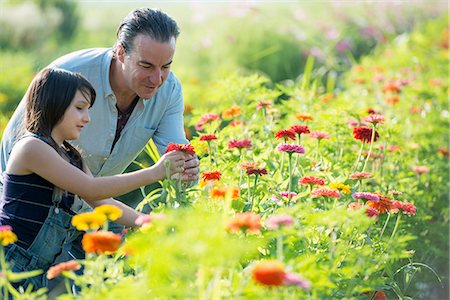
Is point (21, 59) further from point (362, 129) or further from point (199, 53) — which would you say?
point (362, 129)

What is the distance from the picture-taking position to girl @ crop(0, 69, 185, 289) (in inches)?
105

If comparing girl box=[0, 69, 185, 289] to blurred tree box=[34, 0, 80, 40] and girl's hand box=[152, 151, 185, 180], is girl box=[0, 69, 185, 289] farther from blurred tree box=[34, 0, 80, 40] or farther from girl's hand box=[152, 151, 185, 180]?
blurred tree box=[34, 0, 80, 40]

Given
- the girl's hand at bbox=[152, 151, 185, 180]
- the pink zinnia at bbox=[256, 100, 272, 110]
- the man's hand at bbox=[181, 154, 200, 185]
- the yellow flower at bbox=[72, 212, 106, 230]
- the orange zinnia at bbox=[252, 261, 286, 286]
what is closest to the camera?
the orange zinnia at bbox=[252, 261, 286, 286]

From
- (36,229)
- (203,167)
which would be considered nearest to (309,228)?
(203,167)

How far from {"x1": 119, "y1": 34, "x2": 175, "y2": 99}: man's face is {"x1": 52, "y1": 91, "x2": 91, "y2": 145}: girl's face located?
494 millimetres

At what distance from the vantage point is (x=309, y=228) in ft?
9.30

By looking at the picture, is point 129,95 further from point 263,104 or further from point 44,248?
point 44,248

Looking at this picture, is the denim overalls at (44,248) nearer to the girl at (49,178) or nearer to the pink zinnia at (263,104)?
the girl at (49,178)

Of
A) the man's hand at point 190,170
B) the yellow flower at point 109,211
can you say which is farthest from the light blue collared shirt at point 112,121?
the yellow flower at point 109,211

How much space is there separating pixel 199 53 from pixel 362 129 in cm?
600

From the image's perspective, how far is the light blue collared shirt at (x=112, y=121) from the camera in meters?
3.56

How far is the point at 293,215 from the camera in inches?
89.2

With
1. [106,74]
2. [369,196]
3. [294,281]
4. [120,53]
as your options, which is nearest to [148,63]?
[120,53]

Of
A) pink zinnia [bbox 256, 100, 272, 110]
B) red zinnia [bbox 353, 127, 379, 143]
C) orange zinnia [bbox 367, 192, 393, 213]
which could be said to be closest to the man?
pink zinnia [bbox 256, 100, 272, 110]
